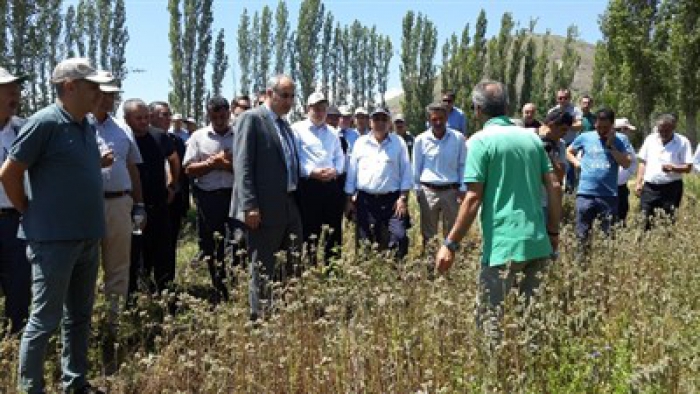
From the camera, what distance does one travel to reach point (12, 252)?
4520 mm

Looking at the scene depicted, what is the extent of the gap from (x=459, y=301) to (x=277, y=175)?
1844 mm

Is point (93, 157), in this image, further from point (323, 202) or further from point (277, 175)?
point (323, 202)

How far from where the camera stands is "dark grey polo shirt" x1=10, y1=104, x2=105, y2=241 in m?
3.69

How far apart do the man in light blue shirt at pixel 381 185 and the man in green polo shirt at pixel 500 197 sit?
2679mm

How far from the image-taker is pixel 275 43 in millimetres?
50875

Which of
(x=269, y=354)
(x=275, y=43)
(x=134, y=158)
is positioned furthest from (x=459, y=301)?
(x=275, y=43)

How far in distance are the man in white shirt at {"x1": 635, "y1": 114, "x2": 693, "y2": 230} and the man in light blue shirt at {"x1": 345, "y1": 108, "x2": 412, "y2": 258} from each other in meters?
3.39

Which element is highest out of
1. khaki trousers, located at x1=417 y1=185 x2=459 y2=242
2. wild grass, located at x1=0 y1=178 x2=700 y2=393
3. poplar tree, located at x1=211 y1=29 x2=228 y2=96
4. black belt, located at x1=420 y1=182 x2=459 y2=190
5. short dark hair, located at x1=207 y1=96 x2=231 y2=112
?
poplar tree, located at x1=211 y1=29 x2=228 y2=96

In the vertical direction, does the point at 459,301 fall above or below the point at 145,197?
below

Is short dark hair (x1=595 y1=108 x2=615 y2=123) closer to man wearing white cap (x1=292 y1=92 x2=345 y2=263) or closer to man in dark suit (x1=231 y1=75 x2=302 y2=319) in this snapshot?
man wearing white cap (x1=292 y1=92 x2=345 y2=263)

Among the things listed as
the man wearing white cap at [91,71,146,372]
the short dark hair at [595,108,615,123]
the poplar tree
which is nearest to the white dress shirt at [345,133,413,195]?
the short dark hair at [595,108,615,123]

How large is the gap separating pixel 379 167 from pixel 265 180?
2.04 metres

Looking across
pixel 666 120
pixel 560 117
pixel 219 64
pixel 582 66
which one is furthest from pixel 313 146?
pixel 582 66

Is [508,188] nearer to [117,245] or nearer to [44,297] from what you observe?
[44,297]
